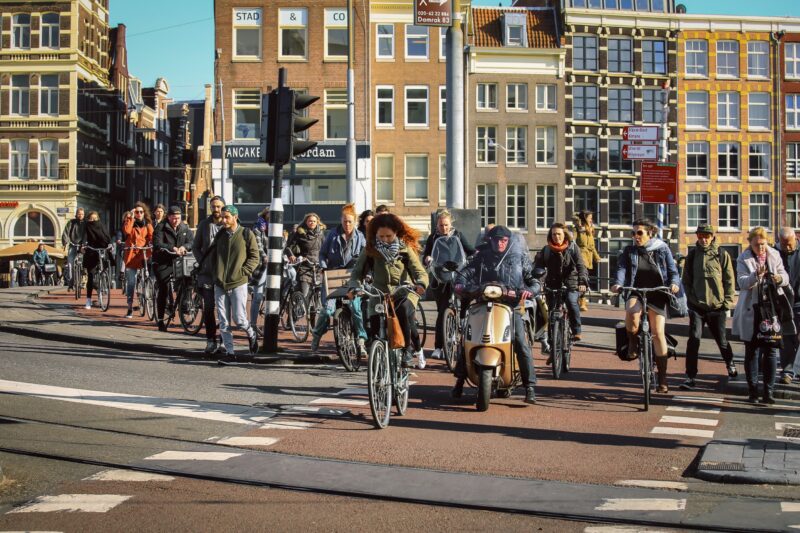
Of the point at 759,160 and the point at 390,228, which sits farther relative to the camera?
the point at 759,160

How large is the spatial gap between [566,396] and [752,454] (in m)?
3.61

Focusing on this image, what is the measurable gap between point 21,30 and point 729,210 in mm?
38378

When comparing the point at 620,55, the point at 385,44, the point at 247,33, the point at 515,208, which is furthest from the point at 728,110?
the point at 247,33

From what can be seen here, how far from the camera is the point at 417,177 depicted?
49750 mm

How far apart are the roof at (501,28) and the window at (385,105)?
7.07 m

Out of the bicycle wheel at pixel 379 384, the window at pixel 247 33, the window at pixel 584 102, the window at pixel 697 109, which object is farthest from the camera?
the window at pixel 697 109

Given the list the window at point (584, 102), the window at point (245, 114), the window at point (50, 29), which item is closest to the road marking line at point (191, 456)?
the window at point (245, 114)

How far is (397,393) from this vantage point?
9367mm

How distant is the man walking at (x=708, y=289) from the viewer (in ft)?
41.9

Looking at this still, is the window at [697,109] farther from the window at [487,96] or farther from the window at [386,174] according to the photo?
the window at [386,174]

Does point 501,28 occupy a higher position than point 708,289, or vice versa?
point 501,28

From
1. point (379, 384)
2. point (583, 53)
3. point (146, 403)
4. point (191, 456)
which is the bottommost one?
point (191, 456)

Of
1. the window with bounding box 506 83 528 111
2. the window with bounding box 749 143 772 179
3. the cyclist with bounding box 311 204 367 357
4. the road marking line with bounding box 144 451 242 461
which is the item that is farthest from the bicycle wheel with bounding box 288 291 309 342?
the window with bounding box 749 143 772 179

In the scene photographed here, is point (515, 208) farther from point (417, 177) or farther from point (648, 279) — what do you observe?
point (648, 279)
